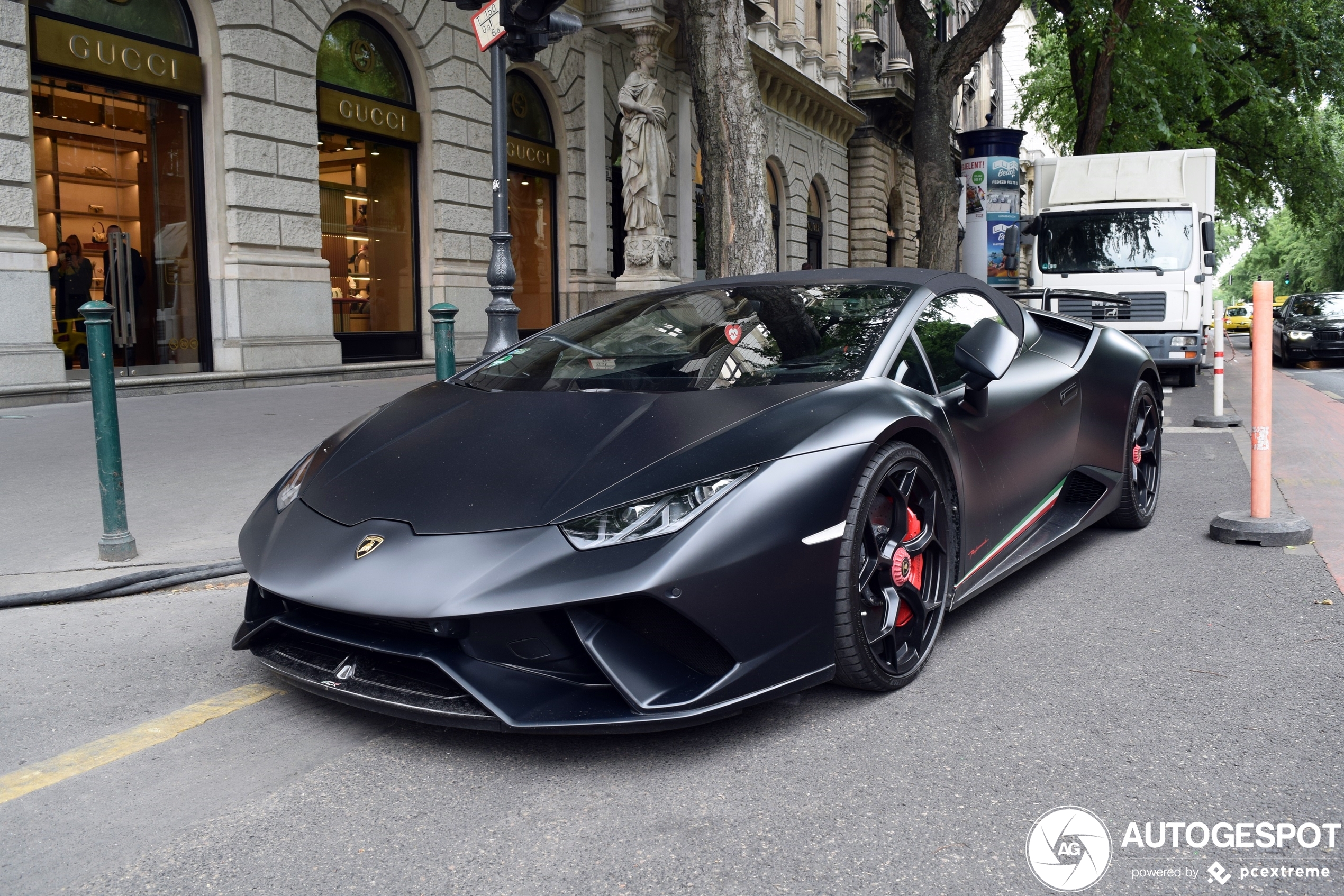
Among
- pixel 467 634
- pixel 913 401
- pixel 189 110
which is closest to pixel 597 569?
pixel 467 634

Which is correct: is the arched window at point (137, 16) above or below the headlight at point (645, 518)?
above

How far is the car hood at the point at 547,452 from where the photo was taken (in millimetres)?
2754

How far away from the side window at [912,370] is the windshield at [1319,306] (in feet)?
69.7

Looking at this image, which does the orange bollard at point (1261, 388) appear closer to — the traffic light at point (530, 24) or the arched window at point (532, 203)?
the traffic light at point (530, 24)

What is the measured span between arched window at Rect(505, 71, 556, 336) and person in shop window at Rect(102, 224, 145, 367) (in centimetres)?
596

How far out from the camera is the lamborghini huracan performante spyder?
8.45 feet

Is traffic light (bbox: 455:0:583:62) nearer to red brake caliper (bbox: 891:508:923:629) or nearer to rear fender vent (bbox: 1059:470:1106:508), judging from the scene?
rear fender vent (bbox: 1059:470:1106:508)

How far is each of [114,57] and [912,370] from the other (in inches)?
413

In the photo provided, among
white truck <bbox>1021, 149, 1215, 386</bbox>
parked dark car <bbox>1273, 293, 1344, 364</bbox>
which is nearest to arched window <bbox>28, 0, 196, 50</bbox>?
white truck <bbox>1021, 149, 1215, 386</bbox>

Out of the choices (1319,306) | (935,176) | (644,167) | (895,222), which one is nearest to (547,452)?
(935,176)

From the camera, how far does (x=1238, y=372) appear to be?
19.3 m

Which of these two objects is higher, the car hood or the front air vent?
the car hood

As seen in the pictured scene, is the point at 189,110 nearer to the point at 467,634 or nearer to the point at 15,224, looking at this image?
the point at 15,224

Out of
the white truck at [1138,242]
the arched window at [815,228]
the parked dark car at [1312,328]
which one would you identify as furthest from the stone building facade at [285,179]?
the parked dark car at [1312,328]
